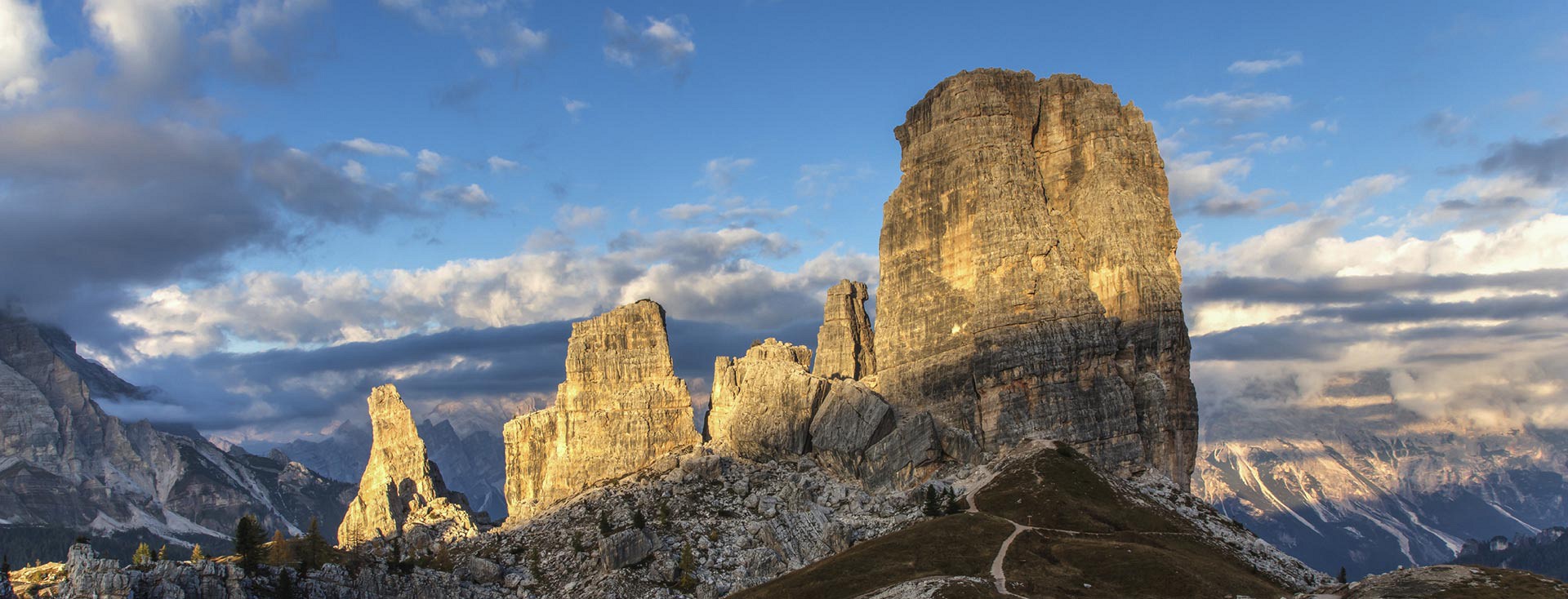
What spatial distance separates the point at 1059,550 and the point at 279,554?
4536 inches

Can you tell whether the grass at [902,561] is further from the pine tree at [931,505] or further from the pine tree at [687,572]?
the pine tree at [687,572]

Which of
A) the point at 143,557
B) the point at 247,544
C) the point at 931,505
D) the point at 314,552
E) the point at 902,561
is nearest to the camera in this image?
the point at 902,561

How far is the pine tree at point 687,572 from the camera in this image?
15888cm

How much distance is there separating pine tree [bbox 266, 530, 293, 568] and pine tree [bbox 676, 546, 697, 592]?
55352mm

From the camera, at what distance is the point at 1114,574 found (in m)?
126

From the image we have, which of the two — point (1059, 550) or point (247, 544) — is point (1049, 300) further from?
point (247, 544)

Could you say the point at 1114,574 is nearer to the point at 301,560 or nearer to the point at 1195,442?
the point at 1195,442

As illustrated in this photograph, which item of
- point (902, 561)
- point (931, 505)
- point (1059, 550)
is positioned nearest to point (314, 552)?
point (902, 561)

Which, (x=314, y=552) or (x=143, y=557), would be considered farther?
(x=314, y=552)

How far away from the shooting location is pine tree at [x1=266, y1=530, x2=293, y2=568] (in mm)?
166500

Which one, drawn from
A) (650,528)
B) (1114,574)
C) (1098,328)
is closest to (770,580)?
(650,528)

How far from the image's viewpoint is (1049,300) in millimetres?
184500

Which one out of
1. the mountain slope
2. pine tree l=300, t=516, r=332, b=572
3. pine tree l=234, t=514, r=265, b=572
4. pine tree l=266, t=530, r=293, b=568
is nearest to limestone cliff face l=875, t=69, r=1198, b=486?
the mountain slope

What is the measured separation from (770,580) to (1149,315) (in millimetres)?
77930
